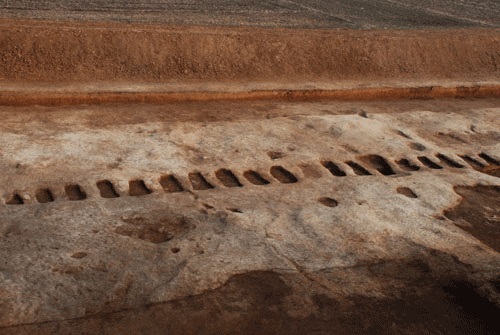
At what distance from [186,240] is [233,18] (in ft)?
20.2

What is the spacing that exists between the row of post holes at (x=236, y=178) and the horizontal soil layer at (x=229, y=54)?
7.28 feet

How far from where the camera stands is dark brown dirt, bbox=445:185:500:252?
488 centimetres

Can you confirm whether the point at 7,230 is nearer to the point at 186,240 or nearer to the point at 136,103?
the point at 186,240

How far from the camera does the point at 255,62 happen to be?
8.03 meters

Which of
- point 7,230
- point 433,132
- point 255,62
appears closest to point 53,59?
point 255,62

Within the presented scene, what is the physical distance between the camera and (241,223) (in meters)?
4.59

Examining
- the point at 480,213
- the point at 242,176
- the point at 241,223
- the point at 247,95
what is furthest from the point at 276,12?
the point at 241,223

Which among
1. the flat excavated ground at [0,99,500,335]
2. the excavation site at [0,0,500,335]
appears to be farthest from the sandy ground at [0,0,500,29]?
the flat excavated ground at [0,99,500,335]

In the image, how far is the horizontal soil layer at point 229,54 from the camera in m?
7.25

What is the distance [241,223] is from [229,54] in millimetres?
3772

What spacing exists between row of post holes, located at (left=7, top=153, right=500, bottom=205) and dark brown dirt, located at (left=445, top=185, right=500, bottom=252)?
0.52 m

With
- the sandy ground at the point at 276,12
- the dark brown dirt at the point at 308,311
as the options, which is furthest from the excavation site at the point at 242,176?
the sandy ground at the point at 276,12

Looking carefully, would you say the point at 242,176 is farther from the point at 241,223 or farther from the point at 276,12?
the point at 276,12

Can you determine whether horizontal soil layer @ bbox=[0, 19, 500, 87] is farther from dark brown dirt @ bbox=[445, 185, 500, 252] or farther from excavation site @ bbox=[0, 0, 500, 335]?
dark brown dirt @ bbox=[445, 185, 500, 252]
